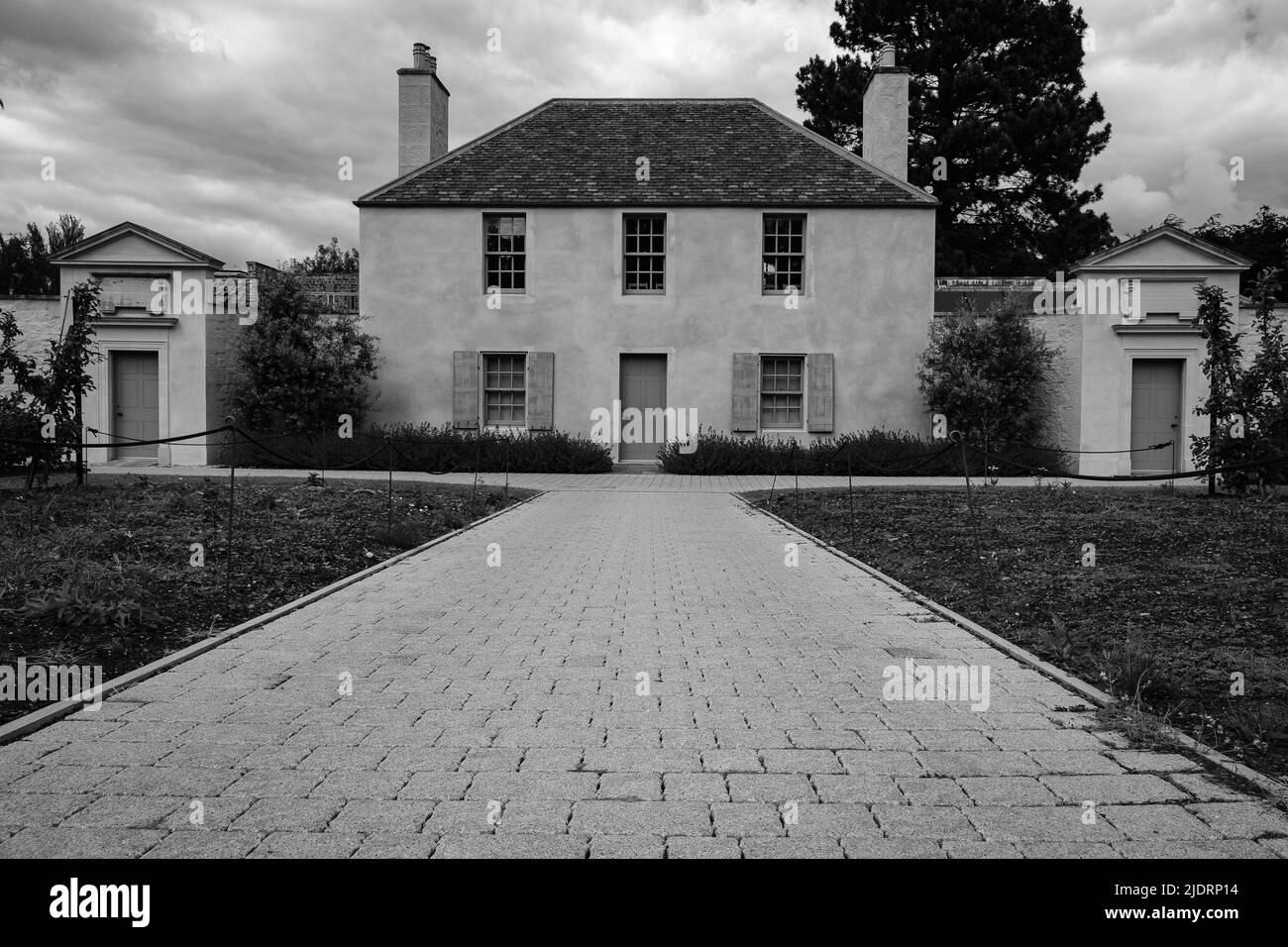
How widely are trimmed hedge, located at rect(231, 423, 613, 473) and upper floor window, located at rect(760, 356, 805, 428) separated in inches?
166

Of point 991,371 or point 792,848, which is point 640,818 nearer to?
point 792,848

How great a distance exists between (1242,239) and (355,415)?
1639 inches

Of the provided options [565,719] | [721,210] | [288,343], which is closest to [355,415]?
[288,343]

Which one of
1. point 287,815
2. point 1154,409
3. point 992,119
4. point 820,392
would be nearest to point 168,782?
point 287,815

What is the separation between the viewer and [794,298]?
2378cm

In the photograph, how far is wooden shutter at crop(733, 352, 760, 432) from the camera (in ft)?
78.2

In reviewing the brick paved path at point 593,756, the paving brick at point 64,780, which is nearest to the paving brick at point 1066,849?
the brick paved path at point 593,756

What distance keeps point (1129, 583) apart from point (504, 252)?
18.8 m

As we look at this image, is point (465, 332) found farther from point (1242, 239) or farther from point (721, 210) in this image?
point (1242, 239)

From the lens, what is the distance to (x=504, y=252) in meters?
24.3

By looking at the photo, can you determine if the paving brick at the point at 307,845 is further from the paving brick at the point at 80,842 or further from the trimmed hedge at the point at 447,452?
the trimmed hedge at the point at 447,452

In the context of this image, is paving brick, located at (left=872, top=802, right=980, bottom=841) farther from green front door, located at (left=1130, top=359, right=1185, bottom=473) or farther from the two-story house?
green front door, located at (left=1130, top=359, right=1185, bottom=473)

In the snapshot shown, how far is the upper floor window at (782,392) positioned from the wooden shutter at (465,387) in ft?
23.0

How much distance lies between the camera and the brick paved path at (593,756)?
3443 millimetres
